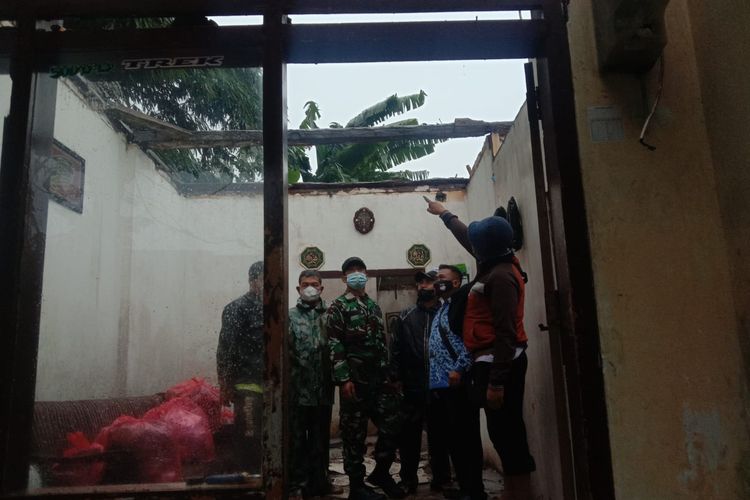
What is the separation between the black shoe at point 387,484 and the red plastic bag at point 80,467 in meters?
2.59

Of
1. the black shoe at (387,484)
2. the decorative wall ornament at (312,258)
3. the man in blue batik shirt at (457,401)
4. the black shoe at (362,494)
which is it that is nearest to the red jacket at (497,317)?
the man in blue batik shirt at (457,401)

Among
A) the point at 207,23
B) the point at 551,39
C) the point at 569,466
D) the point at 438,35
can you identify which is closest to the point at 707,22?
the point at 551,39

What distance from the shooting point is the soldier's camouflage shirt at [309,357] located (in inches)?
169

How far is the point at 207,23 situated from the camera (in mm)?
2523

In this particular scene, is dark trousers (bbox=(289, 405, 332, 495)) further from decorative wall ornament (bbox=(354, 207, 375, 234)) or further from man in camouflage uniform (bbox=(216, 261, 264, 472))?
decorative wall ornament (bbox=(354, 207, 375, 234))

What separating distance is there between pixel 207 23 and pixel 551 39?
1626 mm

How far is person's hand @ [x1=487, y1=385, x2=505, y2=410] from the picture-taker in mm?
2893

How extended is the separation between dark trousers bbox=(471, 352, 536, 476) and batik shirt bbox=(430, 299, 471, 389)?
1.83ft

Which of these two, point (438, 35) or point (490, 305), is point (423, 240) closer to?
point (490, 305)

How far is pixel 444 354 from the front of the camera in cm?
392

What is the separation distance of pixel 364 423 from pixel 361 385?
30cm

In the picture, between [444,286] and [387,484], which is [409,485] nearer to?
[387,484]

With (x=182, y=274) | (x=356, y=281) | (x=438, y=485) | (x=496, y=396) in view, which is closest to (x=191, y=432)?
(x=182, y=274)

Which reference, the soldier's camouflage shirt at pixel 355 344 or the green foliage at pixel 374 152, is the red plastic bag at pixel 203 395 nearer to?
the soldier's camouflage shirt at pixel 355 344
